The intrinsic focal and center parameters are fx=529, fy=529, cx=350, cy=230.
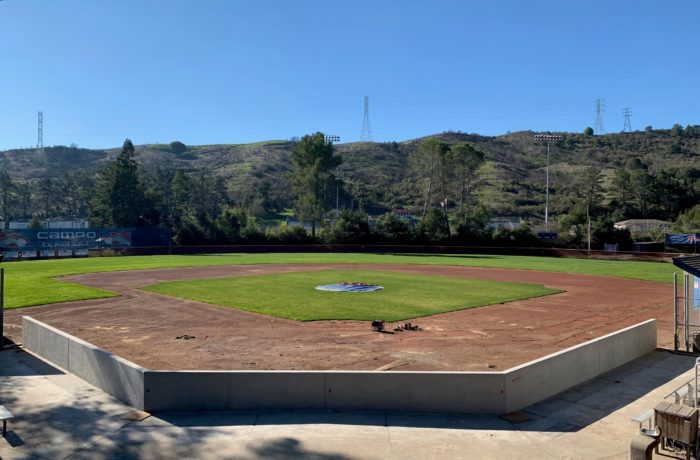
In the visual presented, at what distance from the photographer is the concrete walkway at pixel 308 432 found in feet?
26.9

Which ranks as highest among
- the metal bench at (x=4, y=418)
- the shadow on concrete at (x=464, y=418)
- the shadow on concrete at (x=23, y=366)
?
the metal bench at (x=4, y=418)

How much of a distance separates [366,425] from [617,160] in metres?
211

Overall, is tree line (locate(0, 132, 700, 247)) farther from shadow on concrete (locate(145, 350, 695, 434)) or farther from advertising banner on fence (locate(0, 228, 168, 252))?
shadow on concrete (locate(145, 350, 695, 434))

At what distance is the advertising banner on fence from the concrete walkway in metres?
58.2

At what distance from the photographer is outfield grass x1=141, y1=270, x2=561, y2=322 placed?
21.7 meters

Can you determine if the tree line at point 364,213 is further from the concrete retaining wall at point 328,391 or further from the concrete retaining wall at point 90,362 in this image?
the concrete retaining wall at point 328,391

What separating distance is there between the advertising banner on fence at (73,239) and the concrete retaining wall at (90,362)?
176 feet

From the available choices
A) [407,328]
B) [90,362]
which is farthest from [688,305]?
[90,362]

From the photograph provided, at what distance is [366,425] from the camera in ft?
30.5

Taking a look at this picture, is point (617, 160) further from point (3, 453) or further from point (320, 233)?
point (3, 453)

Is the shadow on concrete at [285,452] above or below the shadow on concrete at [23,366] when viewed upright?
above

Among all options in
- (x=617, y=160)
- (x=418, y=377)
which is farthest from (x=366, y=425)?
(x=617, y=160)

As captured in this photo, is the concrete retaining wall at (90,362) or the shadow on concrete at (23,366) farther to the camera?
the shadow on concrete at (23,366)

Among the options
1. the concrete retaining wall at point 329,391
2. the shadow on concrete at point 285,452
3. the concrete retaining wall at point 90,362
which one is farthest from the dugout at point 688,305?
the concrete retaining wall at point 90,362
